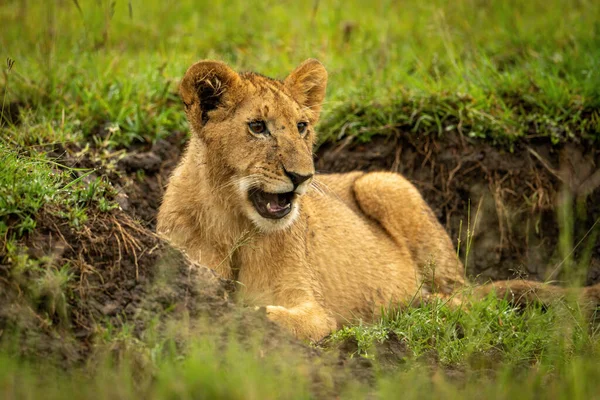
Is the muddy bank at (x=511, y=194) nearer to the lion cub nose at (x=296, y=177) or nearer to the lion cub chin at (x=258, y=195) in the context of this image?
the lion cub chin at (x=258, y=195)

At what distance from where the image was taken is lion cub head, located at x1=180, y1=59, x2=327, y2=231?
4.92 metres

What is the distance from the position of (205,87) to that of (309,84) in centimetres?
91

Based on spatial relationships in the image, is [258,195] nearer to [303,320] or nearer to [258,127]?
[258,127]

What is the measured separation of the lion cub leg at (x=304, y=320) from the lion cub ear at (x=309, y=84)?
1374 mm

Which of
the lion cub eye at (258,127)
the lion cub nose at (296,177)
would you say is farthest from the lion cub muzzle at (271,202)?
the lion cub eye at (258,127)

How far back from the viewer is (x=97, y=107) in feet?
24.0

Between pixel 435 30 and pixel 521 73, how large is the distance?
1.60 meters

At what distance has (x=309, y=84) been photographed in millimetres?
5797

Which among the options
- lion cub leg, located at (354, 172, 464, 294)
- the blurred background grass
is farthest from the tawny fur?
the blurred background grass

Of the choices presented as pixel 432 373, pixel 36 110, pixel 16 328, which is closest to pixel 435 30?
pixel 36 110

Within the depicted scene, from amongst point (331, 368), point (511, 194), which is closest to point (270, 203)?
point (331, 368)

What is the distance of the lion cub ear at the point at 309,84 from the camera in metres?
5.68

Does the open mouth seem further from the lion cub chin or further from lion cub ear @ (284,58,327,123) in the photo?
lion cub ear @ (284,58,327,123)

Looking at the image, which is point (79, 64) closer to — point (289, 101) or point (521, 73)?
point (289, 101)
